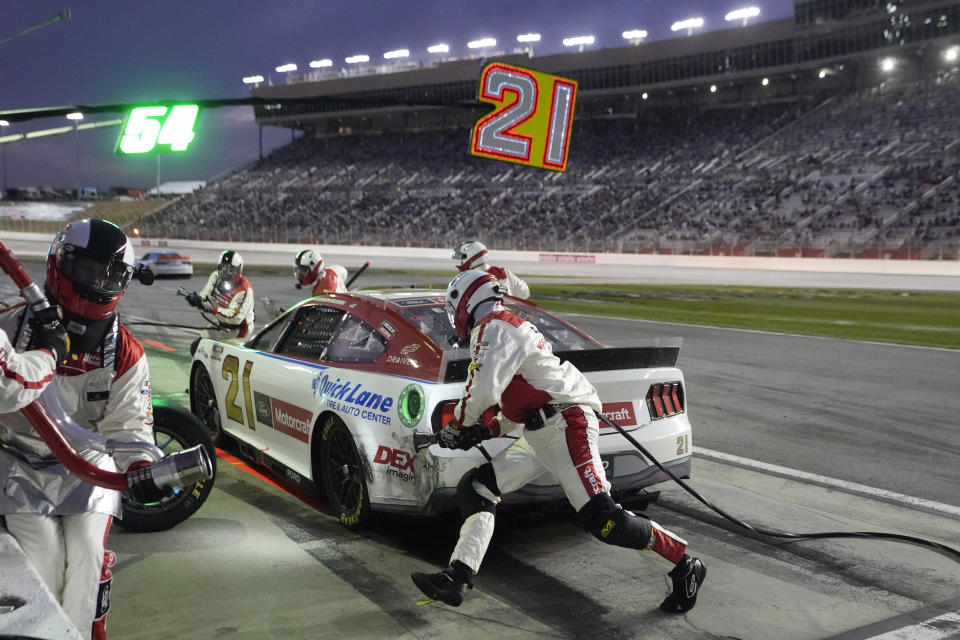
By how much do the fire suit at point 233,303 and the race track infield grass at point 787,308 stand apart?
10.2 meters

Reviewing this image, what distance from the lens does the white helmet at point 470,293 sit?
4.34 meters

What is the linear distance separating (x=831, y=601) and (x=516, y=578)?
149 centimetres

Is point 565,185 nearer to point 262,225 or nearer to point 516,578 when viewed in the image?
point 262,225

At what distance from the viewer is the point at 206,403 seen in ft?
23.7

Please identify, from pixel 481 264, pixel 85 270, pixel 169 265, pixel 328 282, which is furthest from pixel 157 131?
pixel 85 270

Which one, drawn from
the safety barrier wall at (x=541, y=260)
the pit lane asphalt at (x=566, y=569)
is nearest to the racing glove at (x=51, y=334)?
the pit lane asphalt at (x=566, y=569)

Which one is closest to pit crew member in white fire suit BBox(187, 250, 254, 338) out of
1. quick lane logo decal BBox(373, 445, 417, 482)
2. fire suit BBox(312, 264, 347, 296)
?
fire suit BBox(312, 264, 347, 296)

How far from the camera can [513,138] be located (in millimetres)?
20016

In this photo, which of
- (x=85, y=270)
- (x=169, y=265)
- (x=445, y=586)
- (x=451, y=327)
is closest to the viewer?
(x=85, y=270)

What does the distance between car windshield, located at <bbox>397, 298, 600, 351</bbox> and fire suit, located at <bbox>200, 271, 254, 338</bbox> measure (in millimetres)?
4013

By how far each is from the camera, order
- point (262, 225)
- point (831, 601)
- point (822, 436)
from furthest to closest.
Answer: point (262, 225), point (822, 436), point (831, 601)

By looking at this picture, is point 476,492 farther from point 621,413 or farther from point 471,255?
point 471,255

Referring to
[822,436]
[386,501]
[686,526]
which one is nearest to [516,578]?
[386,501]

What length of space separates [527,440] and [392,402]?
886 mm
